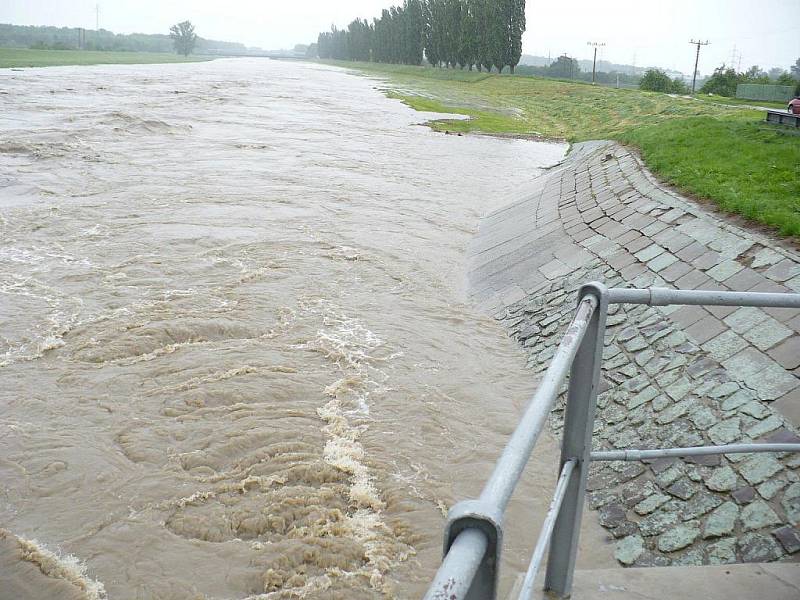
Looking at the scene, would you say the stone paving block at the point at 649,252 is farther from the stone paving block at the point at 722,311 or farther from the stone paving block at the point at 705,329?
the stone paving block at the point at 705,329

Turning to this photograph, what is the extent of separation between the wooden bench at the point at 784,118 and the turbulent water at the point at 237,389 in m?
6.26

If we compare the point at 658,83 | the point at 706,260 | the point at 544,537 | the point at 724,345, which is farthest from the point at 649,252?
the point at 658,83

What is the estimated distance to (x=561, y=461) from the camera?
8.38ft

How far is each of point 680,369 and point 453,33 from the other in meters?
74.2

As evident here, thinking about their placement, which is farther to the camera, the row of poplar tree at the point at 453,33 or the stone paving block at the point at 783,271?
the row of poplar tree at the point at 453,33

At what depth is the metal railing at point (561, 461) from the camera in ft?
4.05

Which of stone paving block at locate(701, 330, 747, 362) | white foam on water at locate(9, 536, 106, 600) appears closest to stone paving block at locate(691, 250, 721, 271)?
stone paving block at locate(701, 330, 747, 362)

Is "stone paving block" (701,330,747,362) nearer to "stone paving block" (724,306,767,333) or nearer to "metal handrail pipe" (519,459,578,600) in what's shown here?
"stone paving block" (724,306,767,333)

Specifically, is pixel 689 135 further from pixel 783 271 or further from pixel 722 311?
pixel 722 311

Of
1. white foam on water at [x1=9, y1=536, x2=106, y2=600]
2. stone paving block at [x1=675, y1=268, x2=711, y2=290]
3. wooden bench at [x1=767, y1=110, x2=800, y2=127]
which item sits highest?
wooden bench at [x1=767, y1=110, x2=800, y2=127]

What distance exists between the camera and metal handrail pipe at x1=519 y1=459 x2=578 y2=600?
1.70 meters

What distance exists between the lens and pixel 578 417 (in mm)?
2477

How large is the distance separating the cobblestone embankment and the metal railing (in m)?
1.91

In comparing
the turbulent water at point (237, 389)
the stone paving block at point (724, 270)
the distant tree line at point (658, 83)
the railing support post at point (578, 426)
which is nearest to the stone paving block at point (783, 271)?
the stone paving block at point (724, 270)
